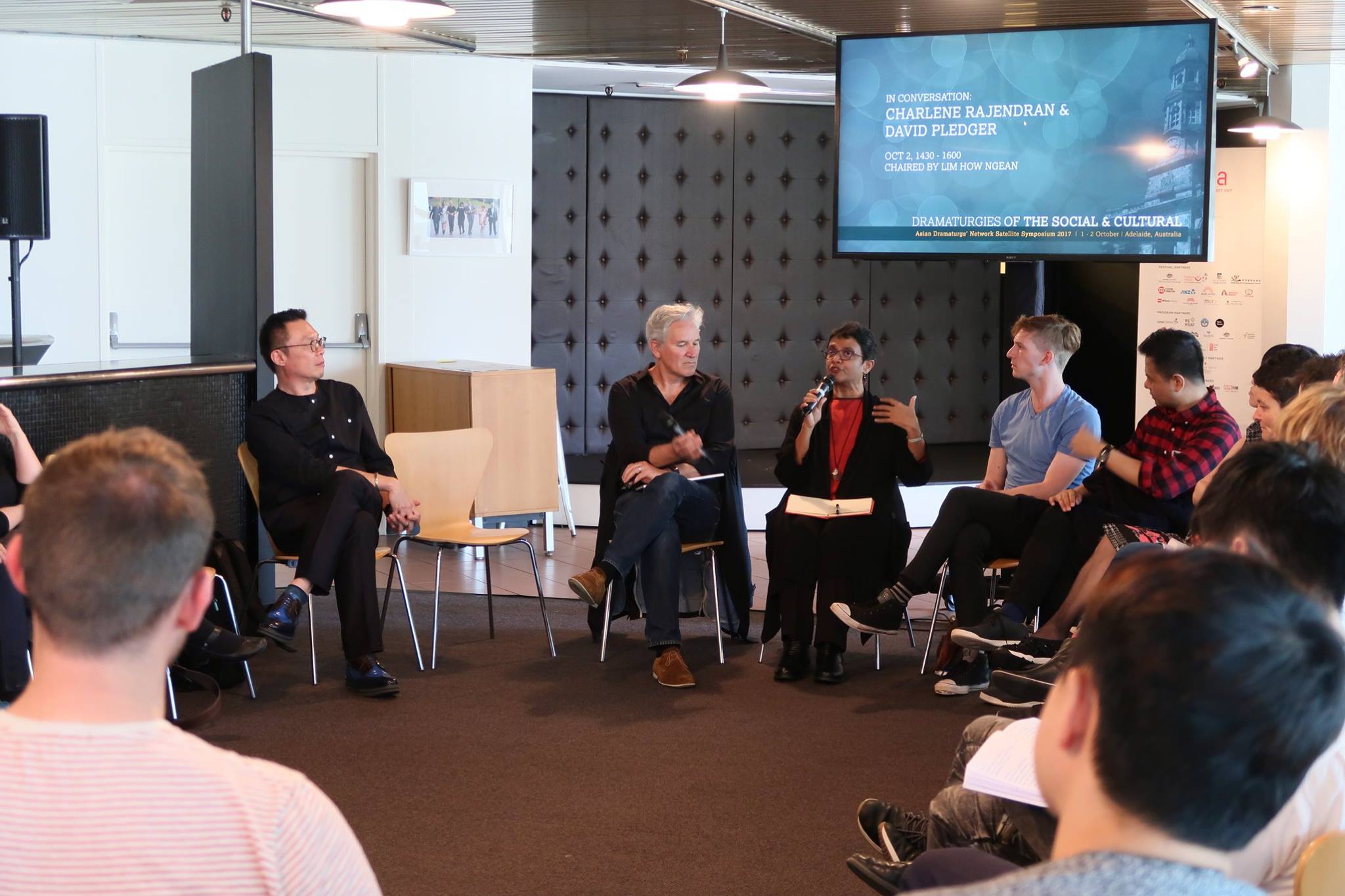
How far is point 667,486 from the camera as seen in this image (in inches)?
193

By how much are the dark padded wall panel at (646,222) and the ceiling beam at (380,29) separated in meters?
1.67

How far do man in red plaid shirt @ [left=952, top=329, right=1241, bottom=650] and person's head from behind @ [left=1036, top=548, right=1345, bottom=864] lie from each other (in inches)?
137

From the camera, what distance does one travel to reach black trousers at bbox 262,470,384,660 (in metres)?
4.61

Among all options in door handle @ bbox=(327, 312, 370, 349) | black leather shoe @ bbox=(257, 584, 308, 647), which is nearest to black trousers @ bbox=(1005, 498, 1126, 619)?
black leather shoe @ bbox=(257, 584, 308, 647)

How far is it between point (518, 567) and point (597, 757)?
307 cm

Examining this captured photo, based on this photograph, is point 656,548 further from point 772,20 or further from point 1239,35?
point 1239,35

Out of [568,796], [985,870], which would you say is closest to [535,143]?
[568,796]

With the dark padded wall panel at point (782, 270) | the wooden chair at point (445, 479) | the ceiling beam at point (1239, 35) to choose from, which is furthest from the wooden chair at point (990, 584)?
the dark padded wall panel at point (782, 270)

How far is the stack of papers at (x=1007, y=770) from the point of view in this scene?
211 centimetres

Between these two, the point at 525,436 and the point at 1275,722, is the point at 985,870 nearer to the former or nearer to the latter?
the point at 1275,722

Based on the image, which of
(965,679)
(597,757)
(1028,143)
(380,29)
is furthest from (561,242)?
(597,757)

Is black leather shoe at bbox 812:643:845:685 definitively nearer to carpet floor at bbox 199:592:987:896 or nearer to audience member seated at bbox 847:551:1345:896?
carpet floor at bbox 199:592:987:896

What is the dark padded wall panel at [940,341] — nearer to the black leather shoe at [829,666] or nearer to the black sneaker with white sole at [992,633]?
the black leather shoe at [829,666]

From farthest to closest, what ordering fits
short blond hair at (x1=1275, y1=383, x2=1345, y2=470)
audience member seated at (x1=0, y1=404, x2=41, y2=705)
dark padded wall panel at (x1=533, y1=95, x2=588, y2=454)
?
dark padded wall panel at (x1=533, y1=95, x2=588, y2=454)
audience member seated at (x1=0, y1=404, x2=41, y2=705)
short blond hair at (x1=1275, y1=383, x2=1345, y2=470)
